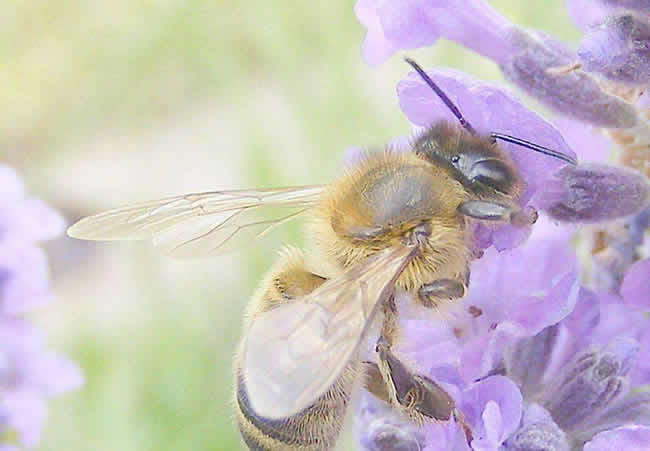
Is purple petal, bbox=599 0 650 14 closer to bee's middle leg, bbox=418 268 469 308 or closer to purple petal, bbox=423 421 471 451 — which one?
bee's middle leg, bbox=418 268 469 308

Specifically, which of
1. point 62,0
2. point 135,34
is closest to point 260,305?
point 135,34

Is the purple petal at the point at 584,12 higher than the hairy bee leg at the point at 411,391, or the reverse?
the purple petal at the point at 584,12

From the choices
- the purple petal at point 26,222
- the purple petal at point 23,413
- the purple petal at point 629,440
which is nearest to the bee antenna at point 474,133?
the purple petal at point 629,440

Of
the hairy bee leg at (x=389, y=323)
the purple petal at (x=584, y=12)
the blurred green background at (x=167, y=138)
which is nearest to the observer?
the hairy bee leg at (x=389, y=323)

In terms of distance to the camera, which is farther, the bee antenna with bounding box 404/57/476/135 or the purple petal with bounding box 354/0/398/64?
the purple petal with bounding box 354/0/398/64

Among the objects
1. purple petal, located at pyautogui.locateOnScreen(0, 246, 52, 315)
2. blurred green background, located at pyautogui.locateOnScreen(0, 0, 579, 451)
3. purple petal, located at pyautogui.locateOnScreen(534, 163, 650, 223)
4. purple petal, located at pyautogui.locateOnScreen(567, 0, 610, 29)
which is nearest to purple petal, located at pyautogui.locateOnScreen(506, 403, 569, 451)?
purple petal, located at pyautogui.locateOnScreen(534, 163, 650, 223)

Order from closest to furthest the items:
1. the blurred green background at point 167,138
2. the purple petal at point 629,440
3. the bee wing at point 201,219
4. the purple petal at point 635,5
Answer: the purple petal at point 629,440 < the purple petal at point 635,5 < the bee wing at point 201,219 < the blurred green background at point 167,138

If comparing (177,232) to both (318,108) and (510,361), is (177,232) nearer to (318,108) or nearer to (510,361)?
(510,361)

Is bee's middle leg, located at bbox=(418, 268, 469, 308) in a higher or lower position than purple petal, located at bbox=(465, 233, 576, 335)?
higher

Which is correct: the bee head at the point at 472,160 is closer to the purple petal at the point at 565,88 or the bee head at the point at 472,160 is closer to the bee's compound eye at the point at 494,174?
the bee's compound eye at the point at 494,174
